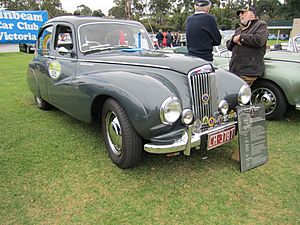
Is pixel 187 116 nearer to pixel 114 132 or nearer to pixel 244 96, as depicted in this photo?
pixel 114 132

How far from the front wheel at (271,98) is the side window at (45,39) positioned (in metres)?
3.55

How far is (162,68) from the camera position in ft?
9.95

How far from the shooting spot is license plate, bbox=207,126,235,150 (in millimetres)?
Answer: 2766

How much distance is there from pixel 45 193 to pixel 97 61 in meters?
1.69

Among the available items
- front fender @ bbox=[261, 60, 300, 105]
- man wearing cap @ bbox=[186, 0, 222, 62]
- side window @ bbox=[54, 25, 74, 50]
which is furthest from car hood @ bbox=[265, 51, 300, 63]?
side window @ bbox=[54, 25, 74, 50]

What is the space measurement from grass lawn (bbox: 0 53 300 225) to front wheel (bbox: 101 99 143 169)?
153mm

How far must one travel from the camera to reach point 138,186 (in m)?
2.76

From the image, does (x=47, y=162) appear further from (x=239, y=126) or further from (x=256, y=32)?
(x=256, y=32)

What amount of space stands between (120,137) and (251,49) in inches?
106

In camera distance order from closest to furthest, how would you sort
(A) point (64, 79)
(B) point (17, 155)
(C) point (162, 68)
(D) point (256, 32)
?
1. (C) point (162, 68)
2. (B) point (17, 155)
3. (A) point (64, 79)
4. (D) point (256, 32)

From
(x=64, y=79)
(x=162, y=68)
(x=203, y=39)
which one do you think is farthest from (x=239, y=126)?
(x=64, y=79)

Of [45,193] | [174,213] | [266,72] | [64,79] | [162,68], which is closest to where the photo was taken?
[174,213]

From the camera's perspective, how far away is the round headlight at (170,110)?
8.36 feet

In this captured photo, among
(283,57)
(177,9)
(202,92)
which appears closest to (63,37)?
(202,92)
